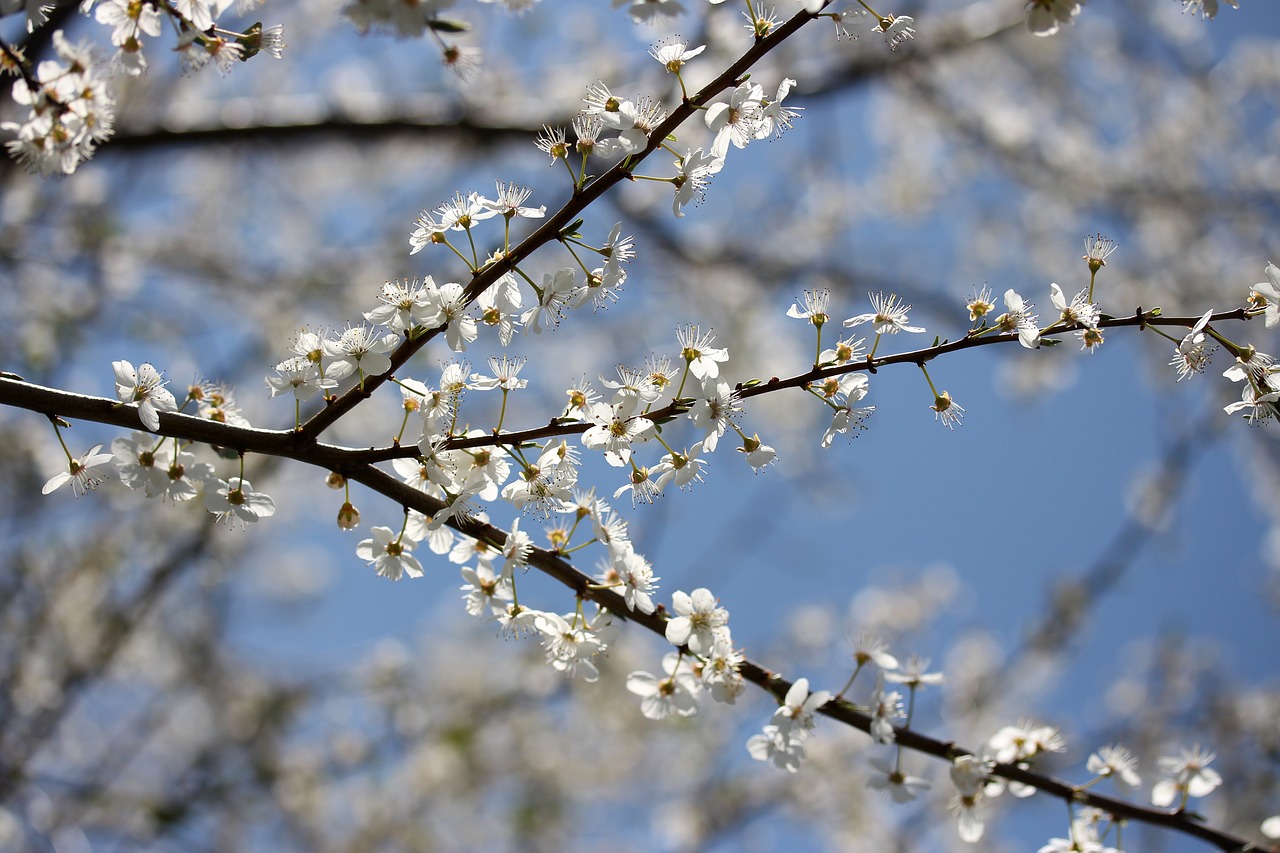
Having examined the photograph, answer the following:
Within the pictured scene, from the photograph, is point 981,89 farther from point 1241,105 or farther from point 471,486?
point 471,486

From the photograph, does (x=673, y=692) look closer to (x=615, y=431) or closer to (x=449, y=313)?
(x=615, y=431)

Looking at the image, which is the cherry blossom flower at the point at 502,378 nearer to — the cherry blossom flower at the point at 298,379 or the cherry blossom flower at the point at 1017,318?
the cherry blossom flower at the point at 298,379

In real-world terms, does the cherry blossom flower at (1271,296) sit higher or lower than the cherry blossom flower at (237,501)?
higher

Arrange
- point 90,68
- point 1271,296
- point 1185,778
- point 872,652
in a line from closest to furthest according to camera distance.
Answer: point 1271,296
point 90,68
point 872,652
point 1185,778

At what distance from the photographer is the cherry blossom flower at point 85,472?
188 cm

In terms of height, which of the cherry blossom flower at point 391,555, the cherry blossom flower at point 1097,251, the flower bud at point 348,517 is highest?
the cherry blossom flower at point 1097,251

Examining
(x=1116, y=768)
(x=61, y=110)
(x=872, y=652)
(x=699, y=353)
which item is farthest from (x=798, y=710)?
(x=61, y=110)

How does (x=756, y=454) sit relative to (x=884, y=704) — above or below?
above

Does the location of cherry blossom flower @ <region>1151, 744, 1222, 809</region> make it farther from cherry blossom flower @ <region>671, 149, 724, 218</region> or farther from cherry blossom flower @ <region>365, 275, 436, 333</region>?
cherry blossom flower @ <region>365, 275, 436, 333</region>

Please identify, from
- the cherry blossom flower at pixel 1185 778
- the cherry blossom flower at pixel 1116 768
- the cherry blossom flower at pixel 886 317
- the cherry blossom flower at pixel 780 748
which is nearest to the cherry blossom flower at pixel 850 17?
the cherry blossom flower at pixel 886 317

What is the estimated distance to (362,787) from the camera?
8.61 m

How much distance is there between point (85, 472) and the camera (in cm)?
193

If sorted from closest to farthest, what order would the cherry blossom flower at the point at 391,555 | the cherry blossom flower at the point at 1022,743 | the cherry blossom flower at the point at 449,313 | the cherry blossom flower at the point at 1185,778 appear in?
the cherry blossom flower at the point at 449,313
the cherry blossom flower at the point at 391,555
the cherry blossom flower at the point at 1022,743
the cherry blossom flower at the point at 1185,778

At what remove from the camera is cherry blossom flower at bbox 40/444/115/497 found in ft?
6.16
